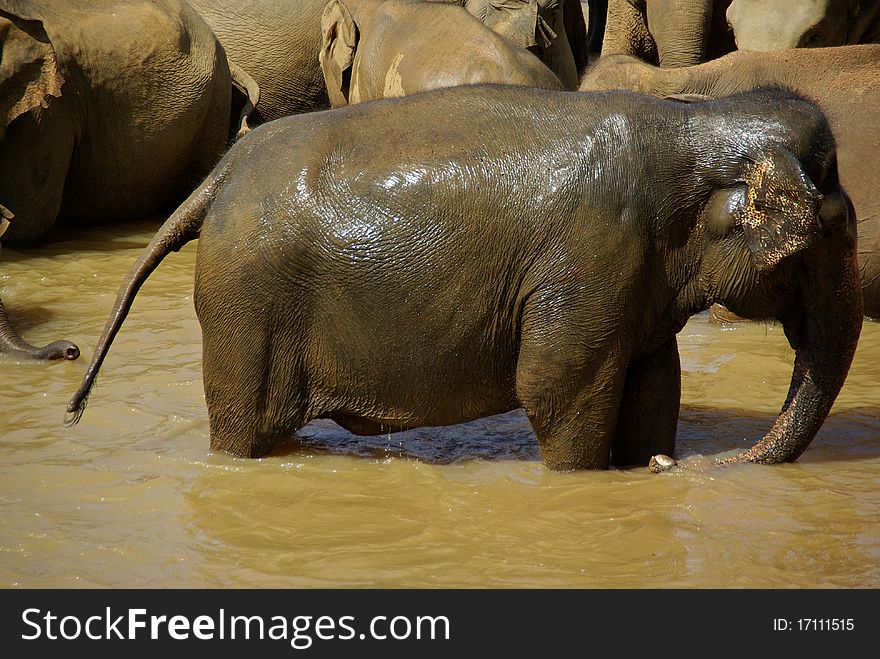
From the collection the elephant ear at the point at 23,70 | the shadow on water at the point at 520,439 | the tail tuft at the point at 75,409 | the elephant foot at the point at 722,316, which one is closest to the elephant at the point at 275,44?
the elephant ear at the point at 23,70

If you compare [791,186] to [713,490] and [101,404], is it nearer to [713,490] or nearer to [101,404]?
[713,490]

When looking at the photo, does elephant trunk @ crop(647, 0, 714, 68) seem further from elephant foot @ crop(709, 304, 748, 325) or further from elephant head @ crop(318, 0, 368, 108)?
elephant foot @ crop(709, 304, 748, 325)

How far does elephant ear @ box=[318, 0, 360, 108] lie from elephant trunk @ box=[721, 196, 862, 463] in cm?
617

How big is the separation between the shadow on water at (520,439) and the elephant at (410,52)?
2.93m

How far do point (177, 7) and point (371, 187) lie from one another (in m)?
6.27

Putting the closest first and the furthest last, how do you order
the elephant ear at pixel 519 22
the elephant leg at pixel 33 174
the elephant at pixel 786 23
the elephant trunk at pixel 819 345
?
the elephant trunk at pixel 819 345
the elephant leg at pixel 33 174
the elephant at pixel 786 23
the elephant ear at pixel 519 22

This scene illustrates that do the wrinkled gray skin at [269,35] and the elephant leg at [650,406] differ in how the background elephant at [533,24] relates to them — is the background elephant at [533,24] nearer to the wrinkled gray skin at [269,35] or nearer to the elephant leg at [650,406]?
the wrinkled gray skin at [269,35]

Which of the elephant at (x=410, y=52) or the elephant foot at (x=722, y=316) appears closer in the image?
the elephant foot at (x=722, y=316)

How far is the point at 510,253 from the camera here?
4812 mm

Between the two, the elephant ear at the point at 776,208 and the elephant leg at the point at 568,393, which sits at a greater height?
the elephant ear at the point at 776,208

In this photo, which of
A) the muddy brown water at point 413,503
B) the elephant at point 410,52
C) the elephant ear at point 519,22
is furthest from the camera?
the elephant ear at point 519,22

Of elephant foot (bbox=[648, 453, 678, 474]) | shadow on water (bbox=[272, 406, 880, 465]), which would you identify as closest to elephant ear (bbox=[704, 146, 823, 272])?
elephant foot (bbox=[648, 453, 678, 474])

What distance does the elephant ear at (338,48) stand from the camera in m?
10.5

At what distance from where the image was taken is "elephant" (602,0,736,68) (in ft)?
36.4
